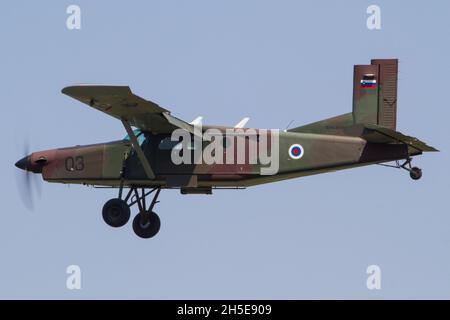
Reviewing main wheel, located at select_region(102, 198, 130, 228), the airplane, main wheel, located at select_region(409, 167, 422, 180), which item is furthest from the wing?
main wheel, located at select_region(409, 167, 422, 180)

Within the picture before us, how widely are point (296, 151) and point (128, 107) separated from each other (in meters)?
3.92

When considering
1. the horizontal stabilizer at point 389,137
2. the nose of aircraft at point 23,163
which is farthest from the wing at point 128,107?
the horizontal stabilizer at point 389,137

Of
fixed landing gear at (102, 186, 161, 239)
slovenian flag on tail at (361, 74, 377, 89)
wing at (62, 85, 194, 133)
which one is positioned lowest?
fixed landing gear at (102, 186, 161, 239)

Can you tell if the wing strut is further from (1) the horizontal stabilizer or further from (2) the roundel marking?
(1) the horizontal stabilizer

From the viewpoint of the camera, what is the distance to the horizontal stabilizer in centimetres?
3256

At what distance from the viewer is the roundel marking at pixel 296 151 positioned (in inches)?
1308

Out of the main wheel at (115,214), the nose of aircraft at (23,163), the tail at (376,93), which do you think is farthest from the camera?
the nose of aircraft at (23,163)

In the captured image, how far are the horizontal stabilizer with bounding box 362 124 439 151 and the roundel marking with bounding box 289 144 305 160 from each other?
150cm

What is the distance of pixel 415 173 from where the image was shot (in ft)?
A: 108

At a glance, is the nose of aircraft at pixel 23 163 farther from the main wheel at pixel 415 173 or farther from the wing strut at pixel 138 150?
the main wheel at pixel 415 173

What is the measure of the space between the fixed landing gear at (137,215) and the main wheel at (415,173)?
585 centimetres

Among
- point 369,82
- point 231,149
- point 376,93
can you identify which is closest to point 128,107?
point 231,149
